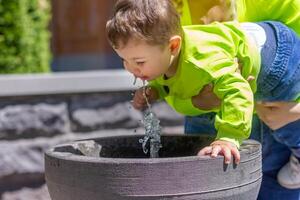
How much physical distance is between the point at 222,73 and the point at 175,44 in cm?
16

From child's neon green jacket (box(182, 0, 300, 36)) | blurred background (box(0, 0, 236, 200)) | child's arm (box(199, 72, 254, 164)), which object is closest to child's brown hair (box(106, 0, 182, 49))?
child's arm (box(199, 72, 254, 164))

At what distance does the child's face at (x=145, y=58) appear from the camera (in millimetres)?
2164

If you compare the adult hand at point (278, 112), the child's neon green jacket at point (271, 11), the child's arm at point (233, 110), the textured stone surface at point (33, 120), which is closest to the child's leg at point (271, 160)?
the adult hand at point (278, 112)

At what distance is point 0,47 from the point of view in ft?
15.6

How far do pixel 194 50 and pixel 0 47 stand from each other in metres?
2.72

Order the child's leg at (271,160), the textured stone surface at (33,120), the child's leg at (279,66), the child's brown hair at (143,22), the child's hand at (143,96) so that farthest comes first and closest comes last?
1. the textured stone surface at (33,120)
2. the child's leg at (271,160)
3. the child's hand at (143,96)
4. the child's leg at (279,66)
5. the child's brown hair at (143,22)

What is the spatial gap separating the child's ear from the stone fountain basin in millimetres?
357

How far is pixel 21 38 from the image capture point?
4887mm

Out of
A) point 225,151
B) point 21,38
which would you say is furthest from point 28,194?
point 225,151

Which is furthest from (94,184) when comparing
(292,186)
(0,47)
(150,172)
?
(0,47)

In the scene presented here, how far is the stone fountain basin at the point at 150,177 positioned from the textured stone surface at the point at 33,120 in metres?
2.01

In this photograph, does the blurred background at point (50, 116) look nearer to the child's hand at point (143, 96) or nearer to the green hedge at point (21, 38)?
the green hedge at point (21, 38)

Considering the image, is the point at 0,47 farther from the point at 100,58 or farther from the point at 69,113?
the point at 100,58

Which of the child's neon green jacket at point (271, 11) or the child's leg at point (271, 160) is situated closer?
the child's neon green jacket at point (271, 11)
